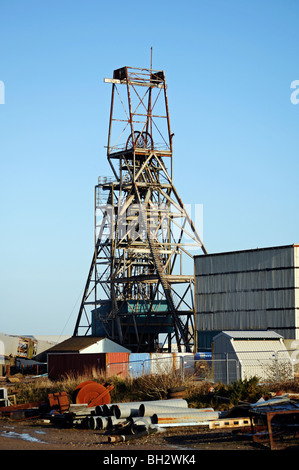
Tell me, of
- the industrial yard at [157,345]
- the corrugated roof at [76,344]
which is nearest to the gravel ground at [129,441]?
the industrial yard at [157,345]

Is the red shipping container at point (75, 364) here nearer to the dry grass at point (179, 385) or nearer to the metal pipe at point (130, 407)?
the dry grass at point (179, 385)

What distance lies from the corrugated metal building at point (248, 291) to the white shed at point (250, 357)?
14.8ft

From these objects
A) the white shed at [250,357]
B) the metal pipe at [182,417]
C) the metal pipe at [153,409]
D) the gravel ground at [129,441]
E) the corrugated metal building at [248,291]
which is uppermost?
the corrugated metal building at [248,291]

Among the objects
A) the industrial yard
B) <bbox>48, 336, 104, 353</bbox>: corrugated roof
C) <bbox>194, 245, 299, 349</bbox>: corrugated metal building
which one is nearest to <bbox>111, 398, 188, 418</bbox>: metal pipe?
the industrial yard

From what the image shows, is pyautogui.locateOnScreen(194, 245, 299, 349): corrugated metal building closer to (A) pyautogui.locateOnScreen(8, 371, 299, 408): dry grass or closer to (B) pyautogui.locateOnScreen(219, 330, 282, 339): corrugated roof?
(B) pyautogui.locateOnScreen(219, 330, 282, 339): corrugated roof

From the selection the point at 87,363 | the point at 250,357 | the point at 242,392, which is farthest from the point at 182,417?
the point at 87,363

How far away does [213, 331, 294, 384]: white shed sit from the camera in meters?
32.2

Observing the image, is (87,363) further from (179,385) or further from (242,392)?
(242,392)

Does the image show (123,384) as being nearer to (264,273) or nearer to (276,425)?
(276,425)

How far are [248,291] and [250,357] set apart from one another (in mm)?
10886

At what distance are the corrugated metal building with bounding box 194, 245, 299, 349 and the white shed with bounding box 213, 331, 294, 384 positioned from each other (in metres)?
4.52

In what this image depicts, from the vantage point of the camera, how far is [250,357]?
35969 mm

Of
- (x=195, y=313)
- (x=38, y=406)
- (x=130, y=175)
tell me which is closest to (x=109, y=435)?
(x=38, y=406)

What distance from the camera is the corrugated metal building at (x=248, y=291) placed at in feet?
146
